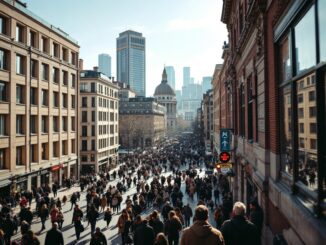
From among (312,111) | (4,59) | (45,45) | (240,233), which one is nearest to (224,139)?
(312,111)

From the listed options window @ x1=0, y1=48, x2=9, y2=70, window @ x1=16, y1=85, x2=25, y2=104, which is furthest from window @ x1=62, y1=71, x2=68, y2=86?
window @ x1=0, y1=48, x2=9, y2=70

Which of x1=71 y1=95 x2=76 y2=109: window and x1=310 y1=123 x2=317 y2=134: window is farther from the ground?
x1=71 y1=95 x2=76 y2=109: window

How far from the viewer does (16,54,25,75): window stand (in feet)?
104

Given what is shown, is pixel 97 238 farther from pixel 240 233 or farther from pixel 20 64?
pixel 20 64

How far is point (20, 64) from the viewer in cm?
3222

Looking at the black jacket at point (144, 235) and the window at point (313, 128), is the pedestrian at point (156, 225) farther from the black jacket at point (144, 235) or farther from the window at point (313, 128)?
the window at point (313, 128)

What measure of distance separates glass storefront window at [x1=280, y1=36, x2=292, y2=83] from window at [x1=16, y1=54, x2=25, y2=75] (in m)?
27.9

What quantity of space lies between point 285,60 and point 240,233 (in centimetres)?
447

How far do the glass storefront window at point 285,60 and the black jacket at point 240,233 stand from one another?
3.54m

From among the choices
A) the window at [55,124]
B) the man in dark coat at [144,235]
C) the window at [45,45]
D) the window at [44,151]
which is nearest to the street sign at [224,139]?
the man in dark coat at [144,235]

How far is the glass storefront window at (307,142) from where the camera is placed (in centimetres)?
597

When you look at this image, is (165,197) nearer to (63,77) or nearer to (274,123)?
(274,123)

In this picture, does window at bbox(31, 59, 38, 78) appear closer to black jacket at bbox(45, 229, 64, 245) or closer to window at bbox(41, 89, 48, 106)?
window at bbox(41, 89, 48, 106)

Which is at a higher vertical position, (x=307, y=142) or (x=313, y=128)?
(x=313, y=128)
